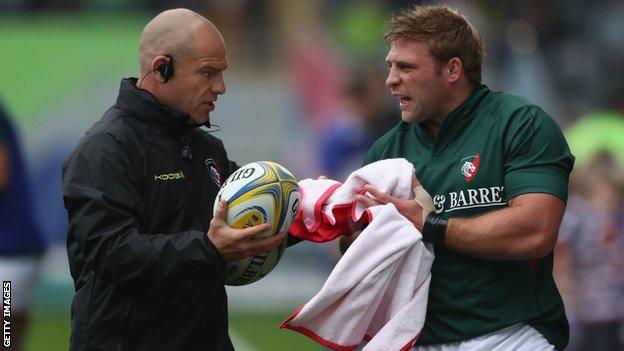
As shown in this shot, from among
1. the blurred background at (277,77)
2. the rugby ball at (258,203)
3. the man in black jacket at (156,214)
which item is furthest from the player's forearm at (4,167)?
the blurred background at (277,77)

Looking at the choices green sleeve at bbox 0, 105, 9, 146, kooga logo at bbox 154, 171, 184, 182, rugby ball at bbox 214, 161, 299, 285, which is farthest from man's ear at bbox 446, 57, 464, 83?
green sleeve at bbox 0, 105, 9, 146

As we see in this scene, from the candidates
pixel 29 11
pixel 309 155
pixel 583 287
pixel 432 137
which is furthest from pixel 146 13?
pixel 432 137

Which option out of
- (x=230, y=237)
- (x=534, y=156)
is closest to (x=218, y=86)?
(x=230, y=237)

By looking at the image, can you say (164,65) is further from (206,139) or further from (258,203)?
(258,203)

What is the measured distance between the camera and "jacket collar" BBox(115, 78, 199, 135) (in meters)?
5.14

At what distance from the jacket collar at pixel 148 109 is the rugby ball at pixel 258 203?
1.17ft

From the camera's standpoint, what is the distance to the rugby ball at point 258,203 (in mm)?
4883

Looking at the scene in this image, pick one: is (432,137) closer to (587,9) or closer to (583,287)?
(583,287)

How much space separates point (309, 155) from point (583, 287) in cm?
616

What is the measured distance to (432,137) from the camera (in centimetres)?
539

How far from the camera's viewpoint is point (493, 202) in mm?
5102

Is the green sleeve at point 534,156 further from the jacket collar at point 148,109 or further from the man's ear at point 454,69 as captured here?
the jacket collar at point 148,109

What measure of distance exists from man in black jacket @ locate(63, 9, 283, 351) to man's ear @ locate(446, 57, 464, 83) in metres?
0.93

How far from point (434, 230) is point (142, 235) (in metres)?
1.13
